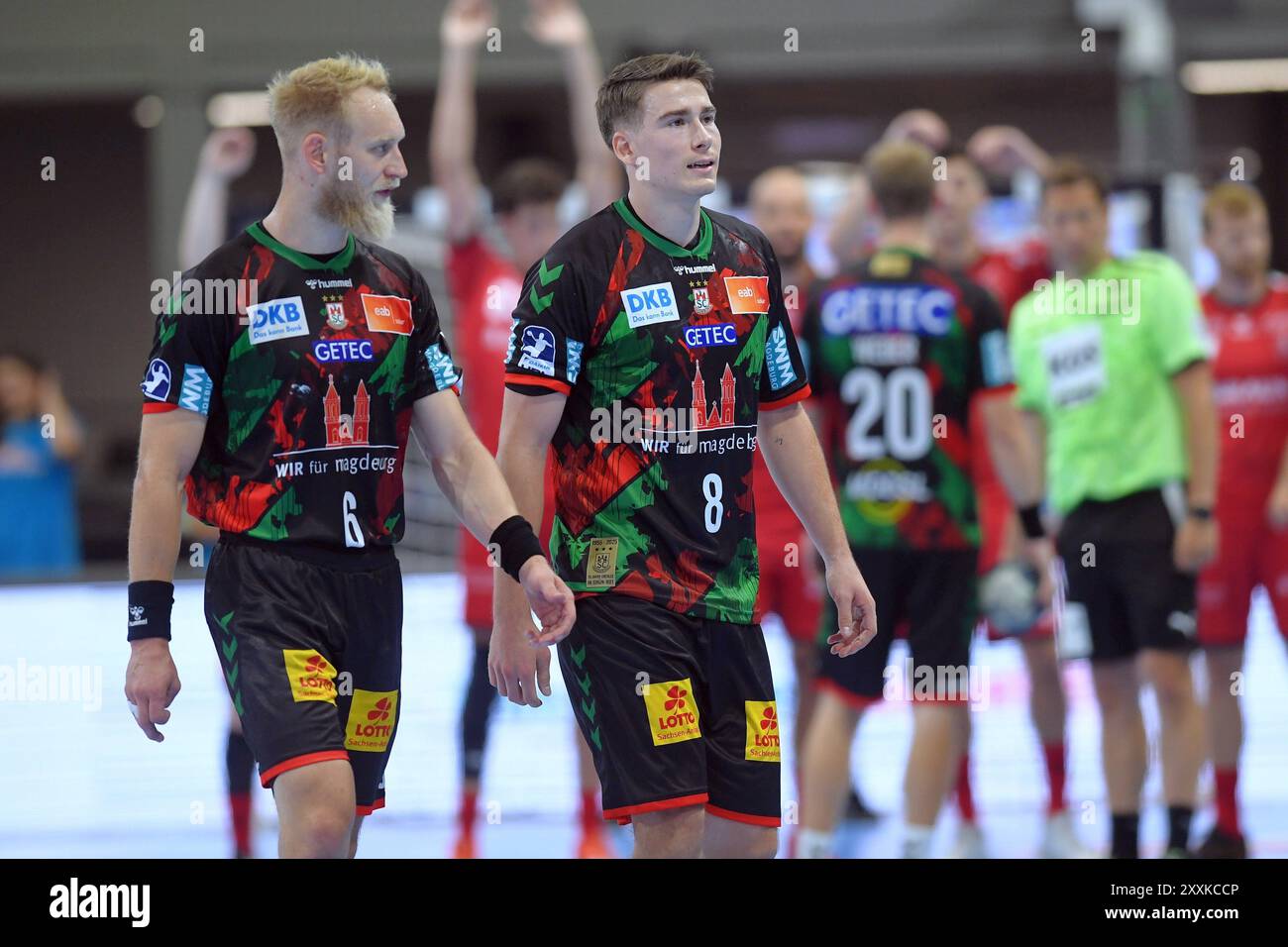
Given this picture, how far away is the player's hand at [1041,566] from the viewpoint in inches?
227

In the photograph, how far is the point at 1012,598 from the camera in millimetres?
5848

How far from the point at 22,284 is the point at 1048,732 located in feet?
49.8

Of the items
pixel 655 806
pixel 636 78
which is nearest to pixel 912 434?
pixel 636 78

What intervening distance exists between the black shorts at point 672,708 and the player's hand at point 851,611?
0.19 metres

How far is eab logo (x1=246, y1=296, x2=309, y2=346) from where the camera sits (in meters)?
3.59

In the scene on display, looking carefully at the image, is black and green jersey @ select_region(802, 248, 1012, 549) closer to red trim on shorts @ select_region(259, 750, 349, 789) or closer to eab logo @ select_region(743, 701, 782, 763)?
eab logo @ select_region(743, 701, 782, 763)

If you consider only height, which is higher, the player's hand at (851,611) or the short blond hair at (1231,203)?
the short blond hair at (1231,203)

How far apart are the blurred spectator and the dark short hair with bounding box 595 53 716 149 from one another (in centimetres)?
685

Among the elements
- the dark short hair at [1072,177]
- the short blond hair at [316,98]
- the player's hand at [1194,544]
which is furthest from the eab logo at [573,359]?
the dark short hair at [1072,177]

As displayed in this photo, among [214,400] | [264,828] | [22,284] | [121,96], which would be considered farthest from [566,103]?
[214,400]

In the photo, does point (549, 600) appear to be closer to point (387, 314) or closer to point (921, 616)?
point (387, 314)

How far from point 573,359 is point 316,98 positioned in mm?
834

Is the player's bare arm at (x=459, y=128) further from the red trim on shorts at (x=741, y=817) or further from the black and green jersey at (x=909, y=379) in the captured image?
the red trim on shorts at (x=741, y=817)

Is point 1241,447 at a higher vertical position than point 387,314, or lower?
lower
